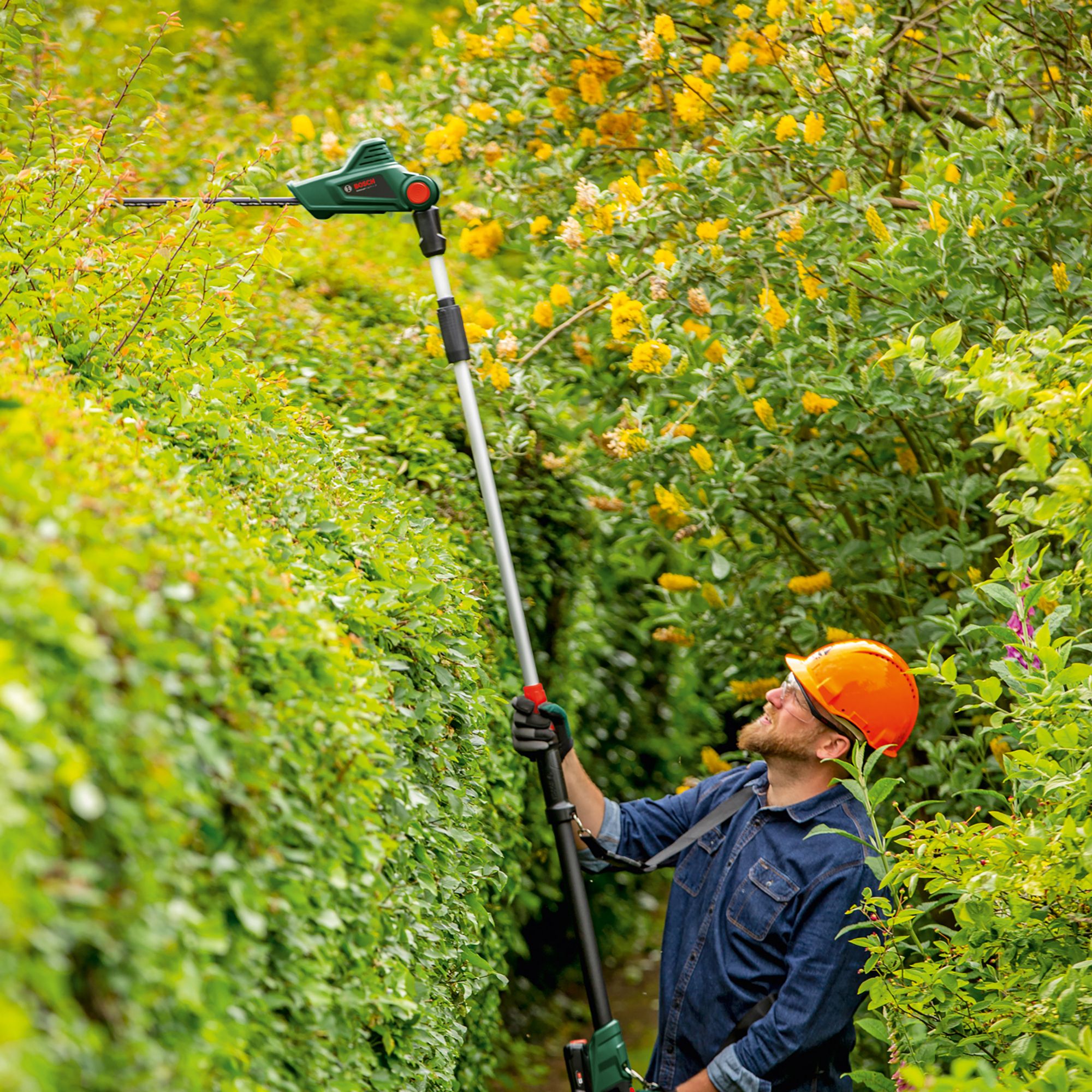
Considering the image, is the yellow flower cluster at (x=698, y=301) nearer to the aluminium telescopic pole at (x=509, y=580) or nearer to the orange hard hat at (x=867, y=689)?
the aluminium telescopic pole at (x=509, y=580)

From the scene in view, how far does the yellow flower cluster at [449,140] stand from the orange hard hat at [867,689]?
2239 millimetres

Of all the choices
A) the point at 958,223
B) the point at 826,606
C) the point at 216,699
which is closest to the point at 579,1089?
the point at 216,699

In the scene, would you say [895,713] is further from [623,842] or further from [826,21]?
[826,21]

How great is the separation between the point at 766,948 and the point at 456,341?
164 cm

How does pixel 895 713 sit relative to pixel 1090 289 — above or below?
below

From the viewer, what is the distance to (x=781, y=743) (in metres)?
2.82

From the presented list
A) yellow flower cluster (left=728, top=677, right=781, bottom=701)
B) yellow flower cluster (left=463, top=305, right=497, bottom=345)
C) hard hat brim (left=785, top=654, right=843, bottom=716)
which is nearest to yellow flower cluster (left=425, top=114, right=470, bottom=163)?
yellow flower cluster (left=463, top=305, right=497, bottom=345)

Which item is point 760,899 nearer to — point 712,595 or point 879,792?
point 879,792

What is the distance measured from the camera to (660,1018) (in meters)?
2.89

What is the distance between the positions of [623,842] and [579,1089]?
0.69 metres

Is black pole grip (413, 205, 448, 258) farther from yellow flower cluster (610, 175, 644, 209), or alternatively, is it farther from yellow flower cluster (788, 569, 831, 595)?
yellow flower cluster (788, 569, 831, 595)

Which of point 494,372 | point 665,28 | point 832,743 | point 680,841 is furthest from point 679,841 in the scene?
point 665,28

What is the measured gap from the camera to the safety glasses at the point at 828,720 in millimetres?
2779

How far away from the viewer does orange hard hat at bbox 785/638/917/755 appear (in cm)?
278
